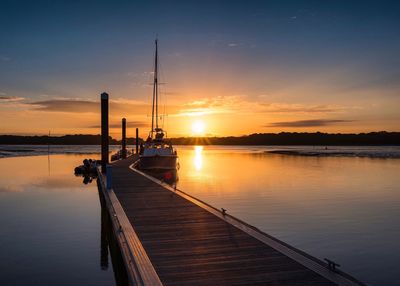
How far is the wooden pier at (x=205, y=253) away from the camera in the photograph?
5895 millimetres

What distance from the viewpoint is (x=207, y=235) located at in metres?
8.55

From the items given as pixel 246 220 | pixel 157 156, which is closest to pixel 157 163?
pixel 157 156

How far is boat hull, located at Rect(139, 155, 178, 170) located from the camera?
2964 centimetres

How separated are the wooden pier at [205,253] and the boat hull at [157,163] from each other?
59.2ft

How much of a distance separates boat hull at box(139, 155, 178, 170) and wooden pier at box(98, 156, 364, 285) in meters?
18.0

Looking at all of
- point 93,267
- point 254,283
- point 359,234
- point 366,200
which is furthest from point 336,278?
point 366,200

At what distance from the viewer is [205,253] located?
7.20 metres

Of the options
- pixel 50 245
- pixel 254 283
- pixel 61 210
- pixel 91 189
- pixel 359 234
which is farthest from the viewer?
pixel 91 189

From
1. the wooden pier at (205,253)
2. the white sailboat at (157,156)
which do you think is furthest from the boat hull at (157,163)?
the wooden pier at (205,253)

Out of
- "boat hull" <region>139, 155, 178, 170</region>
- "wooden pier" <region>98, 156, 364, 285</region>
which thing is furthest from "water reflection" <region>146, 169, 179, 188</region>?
"wooden pier" <region>98, 156, 364, 285</region>

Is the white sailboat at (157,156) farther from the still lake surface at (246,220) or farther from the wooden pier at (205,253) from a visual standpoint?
the wooden pier at (205,253)

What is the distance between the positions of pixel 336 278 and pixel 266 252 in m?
1.64

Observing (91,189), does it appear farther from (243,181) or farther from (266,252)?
(266,252)

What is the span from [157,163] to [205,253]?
22.9 meters
